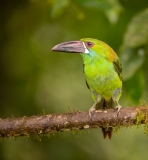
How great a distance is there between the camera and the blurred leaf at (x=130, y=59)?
414 cm

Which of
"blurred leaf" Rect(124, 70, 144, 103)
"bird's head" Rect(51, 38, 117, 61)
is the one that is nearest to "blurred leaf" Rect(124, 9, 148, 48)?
"bird's head" Rect(51, 38, 117, 61)

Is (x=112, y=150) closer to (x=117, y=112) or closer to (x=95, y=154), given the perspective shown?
(x=95, y=154)

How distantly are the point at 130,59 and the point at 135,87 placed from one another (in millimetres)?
333

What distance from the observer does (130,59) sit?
4.29 m

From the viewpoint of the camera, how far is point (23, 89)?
591 cm

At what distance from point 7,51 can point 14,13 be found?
0.56 m

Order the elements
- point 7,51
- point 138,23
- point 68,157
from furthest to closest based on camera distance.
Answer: point 7,51, point 68,157, point 138,23

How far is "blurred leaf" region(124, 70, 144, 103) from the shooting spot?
14.4ft

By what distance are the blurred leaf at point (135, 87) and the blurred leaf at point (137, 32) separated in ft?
1.35

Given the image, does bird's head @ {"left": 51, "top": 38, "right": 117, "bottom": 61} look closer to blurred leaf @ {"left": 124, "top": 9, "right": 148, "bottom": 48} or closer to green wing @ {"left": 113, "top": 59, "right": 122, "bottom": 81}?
green wing @ {"left": 113, "top": 59, "right": 122, "bottom": 81}

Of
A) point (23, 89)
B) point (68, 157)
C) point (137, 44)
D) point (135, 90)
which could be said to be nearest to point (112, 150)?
point (68, 157)

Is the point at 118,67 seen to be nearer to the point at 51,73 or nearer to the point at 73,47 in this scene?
the point at 73,47

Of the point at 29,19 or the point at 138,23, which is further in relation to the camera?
the point at 29,19

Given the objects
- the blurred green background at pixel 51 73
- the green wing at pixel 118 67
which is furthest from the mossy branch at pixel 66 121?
the blurred green background at pixel 51 73
